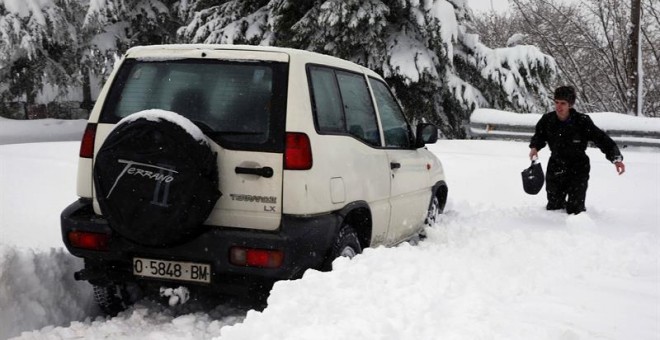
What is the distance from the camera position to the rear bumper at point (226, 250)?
3.73 meters

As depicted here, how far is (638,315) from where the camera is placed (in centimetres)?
339

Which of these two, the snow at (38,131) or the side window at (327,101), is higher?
the side window at (327,101)

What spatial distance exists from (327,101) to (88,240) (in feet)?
5.97

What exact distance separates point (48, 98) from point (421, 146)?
97.5 feet

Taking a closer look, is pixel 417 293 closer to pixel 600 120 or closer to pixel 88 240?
pixel 88 240

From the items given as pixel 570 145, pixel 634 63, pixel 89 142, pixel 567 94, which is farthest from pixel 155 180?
pixel 634 63

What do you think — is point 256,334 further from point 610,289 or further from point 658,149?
point 658,149

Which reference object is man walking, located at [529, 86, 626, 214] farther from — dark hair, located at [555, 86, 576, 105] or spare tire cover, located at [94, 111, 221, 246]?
spare tire cover, located at [94, 111, 221, 246]

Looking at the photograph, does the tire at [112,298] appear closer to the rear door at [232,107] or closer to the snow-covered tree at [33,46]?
the rear door at [232,107]

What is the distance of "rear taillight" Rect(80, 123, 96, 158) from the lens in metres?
4.08

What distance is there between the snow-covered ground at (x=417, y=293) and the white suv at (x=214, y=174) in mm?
307

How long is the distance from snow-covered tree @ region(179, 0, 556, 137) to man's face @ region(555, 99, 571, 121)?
6.85m

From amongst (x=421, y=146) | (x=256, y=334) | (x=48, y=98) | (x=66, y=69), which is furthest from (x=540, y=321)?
(x=48, y=98)

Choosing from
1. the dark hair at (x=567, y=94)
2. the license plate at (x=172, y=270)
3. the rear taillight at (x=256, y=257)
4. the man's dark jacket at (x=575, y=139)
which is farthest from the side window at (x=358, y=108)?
the man's dark jacket at (x=575, y=139)
